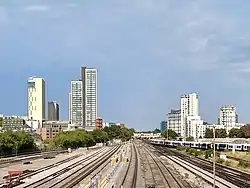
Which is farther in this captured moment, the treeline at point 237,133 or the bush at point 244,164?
the treeline at point 237,133

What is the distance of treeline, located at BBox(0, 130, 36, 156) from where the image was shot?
286 feet

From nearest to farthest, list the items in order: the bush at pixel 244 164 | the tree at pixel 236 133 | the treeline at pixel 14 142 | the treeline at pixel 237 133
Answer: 1. the bush at pixel 244 164
2. the treeline at pixel 14 142
3. the treeline at pixel 237 133
4. the tree at pixel 236 133

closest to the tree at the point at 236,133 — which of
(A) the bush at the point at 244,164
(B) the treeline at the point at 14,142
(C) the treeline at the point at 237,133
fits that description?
(C) the treeline at the point at 237,133

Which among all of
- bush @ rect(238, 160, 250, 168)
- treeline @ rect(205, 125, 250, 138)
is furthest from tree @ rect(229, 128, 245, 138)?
bush @ rect(238, 160, 250, 168)

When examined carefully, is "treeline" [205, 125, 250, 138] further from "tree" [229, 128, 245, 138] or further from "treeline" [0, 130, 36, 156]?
"treeline" [0, 130, 36, 156]

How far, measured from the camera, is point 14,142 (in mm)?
90875

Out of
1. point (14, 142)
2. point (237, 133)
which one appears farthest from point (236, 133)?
point (14, 142)

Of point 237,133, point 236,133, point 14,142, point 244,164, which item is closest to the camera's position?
point 244,164

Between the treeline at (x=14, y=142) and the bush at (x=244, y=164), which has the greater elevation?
the treeline at (x=14, y=142)

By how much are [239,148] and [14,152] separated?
137ft

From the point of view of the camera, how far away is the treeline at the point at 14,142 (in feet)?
286

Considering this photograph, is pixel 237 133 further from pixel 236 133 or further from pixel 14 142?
pixel 14 142

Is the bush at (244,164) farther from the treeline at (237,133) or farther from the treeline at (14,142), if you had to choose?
the treeline at (237,133)

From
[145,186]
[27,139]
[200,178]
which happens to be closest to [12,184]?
[145,186]
